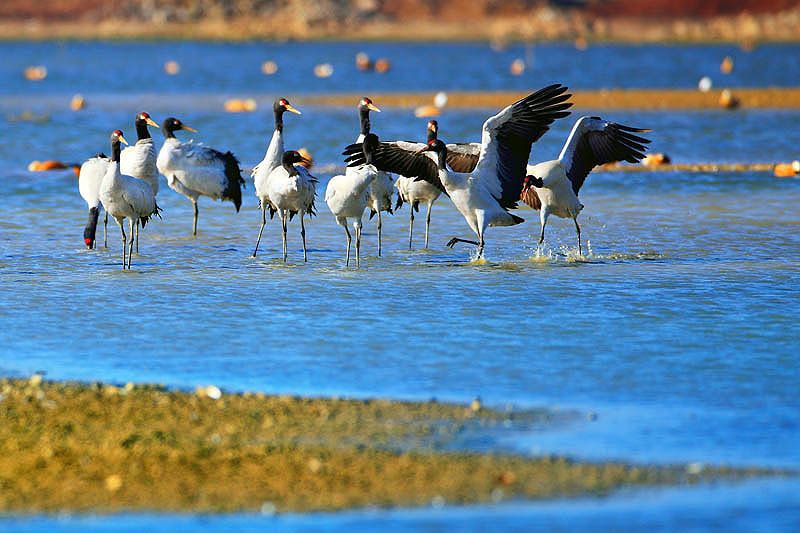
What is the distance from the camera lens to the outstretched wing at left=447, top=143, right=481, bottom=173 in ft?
56.4

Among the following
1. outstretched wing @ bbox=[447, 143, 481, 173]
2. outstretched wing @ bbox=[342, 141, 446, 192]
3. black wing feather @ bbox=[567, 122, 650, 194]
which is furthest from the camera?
outstretched wing @ bbox=[447, 143, 481, 173]

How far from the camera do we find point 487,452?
8.74 metres

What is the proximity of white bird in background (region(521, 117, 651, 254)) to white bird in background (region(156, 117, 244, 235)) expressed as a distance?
13.9 ft

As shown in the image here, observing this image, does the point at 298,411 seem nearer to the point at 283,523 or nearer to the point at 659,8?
the point at 283,523

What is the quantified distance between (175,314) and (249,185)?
11822 millimetres

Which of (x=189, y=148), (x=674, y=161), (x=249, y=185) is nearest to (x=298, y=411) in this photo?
(x=189, y=148)

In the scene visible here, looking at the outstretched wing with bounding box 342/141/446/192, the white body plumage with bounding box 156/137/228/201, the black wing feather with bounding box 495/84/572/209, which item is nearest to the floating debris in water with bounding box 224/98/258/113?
the white body plumage with bounding box 156/137/228/201

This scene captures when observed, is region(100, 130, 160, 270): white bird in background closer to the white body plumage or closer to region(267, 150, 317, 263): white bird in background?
region(267, 150, 317, 263): white bird in background

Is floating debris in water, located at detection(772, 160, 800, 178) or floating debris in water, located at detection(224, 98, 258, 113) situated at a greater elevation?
floating debris in water, located at detection(224, 98, 258, 113)

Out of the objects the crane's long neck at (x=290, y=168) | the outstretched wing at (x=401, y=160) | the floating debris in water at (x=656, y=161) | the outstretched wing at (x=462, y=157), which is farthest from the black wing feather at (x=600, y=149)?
the floating debris in water at (x=656, y=161)

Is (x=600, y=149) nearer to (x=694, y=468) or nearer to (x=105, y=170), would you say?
(x=105, y=170)

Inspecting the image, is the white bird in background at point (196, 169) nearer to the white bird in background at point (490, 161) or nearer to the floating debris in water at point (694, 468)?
the white bird in background at point (490, 161)

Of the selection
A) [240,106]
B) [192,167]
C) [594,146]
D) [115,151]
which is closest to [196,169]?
[192,167]

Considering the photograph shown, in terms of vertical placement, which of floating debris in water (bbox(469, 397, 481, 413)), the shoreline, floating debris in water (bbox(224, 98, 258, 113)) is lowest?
floating debris in water (bbox(469, 397, 481, 413))
